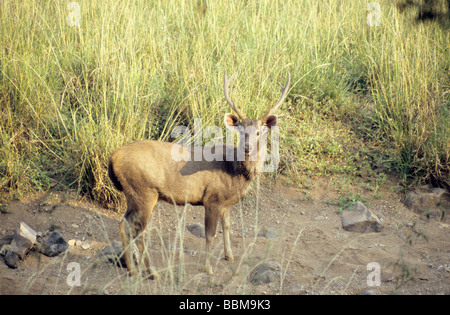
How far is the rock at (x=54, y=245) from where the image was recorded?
5.06m

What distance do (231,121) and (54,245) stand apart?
7.32 feet

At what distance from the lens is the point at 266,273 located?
4.75 meters

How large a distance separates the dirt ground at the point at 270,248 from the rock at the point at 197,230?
146mm

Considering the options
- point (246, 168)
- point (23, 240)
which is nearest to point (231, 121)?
point (246, 168)

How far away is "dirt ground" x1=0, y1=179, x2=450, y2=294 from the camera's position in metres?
4.49

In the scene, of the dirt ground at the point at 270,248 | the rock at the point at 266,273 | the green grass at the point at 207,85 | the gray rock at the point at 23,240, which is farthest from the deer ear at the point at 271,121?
the gray rock at the point at 23,240

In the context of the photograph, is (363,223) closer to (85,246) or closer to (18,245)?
(85,246)

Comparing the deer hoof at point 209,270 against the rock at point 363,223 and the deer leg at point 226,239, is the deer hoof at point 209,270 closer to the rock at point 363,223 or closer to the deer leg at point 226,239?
the deer leg at point 226,239

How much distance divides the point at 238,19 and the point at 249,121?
343cm

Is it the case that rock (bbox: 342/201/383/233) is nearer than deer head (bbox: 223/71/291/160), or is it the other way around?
deer head (bbox: 223/71/291/160)

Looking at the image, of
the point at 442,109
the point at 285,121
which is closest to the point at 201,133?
the point at 285,121

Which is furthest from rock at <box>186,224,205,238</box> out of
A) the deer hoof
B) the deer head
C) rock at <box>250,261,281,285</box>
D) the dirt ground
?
the deer head

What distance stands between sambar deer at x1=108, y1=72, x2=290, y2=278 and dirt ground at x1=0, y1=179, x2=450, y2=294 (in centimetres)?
19

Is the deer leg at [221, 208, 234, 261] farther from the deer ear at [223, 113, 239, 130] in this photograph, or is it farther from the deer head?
the deer ear at [223, 113, 239, 130]
